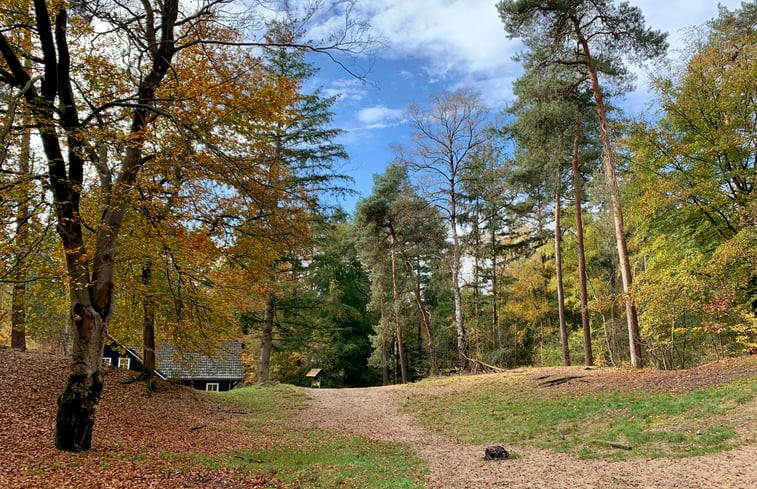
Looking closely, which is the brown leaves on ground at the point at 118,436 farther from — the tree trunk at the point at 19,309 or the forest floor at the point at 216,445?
the tree trunk at the point at 19,309

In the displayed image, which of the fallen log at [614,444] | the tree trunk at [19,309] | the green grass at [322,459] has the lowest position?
the green grass at [322,459]

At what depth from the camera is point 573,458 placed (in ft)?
23.4

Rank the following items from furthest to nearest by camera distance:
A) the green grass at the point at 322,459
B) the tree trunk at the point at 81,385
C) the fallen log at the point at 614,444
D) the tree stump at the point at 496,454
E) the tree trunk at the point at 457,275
Answer: the tree trunk at the point at 457,275 < the tree stump at the point at 496,454 < the fallen log at the point at 614,444 < the green grass at the point at 322,459 < the tree trunk at the point at 81,385

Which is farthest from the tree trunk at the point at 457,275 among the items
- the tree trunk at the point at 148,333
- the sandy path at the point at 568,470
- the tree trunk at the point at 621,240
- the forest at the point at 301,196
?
the tree trunk at the point at 148,333

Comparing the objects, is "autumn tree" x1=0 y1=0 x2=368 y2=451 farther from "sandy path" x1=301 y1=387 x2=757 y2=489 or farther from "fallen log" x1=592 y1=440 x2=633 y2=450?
"fallen log" x1=592 y1=440 x2=633 y2=450

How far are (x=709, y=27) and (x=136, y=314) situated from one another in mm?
19263

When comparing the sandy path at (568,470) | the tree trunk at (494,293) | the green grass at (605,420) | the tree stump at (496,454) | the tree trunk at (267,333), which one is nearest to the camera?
the sandy path at (568,470)

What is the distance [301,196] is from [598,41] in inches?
494

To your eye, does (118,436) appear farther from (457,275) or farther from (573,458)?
(457,275)

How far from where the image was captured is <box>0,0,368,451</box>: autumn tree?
5816mm

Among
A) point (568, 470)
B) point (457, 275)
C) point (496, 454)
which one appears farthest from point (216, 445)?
point (457, 275)

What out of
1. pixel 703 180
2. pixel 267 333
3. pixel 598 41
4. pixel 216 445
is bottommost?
pixel 216 445

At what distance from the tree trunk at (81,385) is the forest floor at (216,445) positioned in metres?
0.24

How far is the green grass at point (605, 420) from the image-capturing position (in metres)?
6.96
